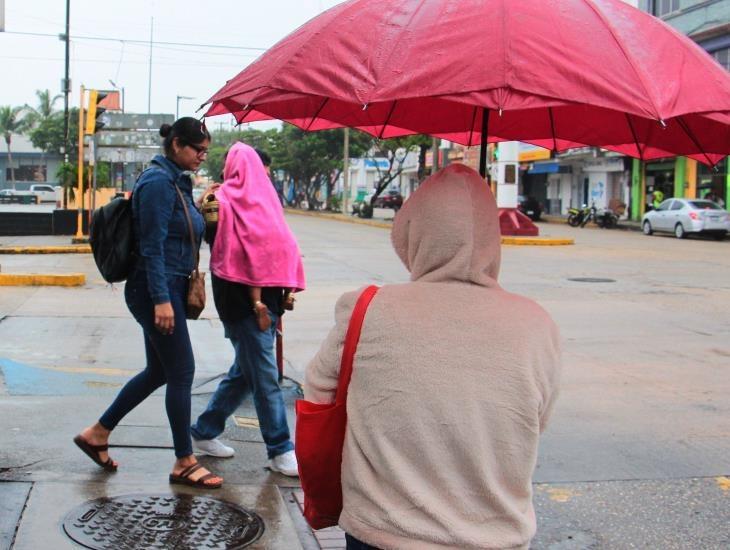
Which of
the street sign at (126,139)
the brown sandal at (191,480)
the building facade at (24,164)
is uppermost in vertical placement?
the building facade at (24,164)

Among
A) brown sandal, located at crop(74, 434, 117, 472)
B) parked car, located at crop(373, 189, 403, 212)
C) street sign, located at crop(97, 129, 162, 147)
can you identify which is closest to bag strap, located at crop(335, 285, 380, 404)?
brown sandal, located at crop(74, 434, 117, 472)

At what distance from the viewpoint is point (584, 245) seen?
25500 millimetres

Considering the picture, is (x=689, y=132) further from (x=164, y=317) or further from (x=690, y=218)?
(x=690, y=218)

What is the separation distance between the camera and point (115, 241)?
A: 4.30m

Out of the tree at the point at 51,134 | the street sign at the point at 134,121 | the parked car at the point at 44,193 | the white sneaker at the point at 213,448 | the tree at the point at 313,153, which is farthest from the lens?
the tree at the point at 51,134

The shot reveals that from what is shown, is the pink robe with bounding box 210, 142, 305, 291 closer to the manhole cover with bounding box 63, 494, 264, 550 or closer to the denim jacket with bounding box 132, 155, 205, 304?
the denim jacket with bounding box 132, 155, 205, 304

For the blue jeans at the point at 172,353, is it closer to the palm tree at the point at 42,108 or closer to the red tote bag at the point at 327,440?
the red tote bag at the point at 327,440

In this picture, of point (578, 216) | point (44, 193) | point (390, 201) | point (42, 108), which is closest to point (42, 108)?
point (42, 108)

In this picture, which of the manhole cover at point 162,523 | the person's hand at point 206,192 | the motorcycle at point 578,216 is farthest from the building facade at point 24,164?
the manhole cover at point 162,523

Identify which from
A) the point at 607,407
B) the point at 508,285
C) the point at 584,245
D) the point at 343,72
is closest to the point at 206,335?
the point at 607,407

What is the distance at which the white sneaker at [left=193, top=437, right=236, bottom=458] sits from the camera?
5.11 m

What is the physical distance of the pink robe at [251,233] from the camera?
15.6 ft

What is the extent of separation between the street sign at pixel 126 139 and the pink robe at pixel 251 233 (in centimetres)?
2077

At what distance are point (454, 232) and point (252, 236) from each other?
8.82 feet
